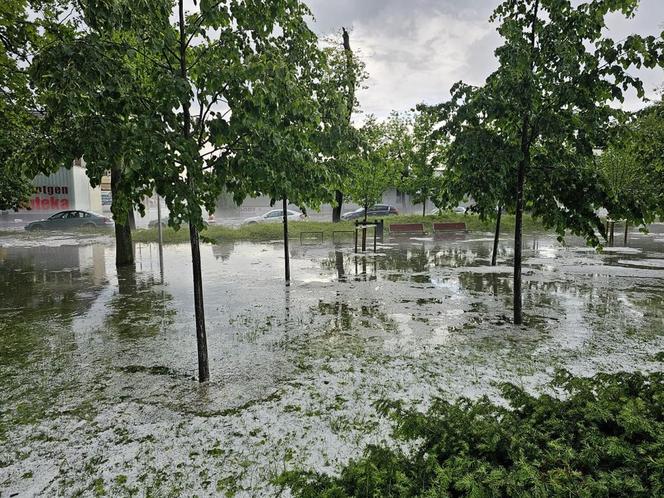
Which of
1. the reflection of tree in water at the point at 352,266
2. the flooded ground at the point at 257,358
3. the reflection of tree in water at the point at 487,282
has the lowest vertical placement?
the flooded ground at the point at 257,358

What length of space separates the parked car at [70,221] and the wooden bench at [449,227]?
78.1ft

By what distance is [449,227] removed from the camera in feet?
87.9

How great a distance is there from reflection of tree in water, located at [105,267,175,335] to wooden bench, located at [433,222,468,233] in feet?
62.1

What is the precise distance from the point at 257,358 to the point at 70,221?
30.9 metres

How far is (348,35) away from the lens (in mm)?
30109

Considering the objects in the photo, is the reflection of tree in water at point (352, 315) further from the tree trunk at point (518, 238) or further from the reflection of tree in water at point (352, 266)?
the reflection of tree in water at point (352, 266)

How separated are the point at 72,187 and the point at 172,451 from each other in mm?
40354

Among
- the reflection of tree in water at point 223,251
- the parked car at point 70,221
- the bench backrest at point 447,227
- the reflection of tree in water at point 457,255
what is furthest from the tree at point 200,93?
the parked car at point 70,221

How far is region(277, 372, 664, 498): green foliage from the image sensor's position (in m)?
1.58

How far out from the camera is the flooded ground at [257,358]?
3693 mm

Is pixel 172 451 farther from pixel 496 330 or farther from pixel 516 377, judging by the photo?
pixel 496 330

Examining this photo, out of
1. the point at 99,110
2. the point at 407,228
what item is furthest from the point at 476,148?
the point at 407,228

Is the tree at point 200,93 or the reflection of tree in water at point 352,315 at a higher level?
the tree at point 200,93

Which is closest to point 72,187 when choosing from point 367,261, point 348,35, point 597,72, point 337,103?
point 348,35
